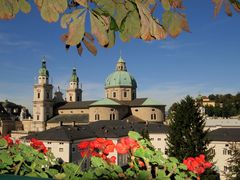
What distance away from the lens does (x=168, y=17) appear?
226cm

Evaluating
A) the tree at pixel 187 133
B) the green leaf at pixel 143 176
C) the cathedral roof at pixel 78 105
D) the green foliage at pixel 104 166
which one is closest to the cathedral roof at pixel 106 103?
the cathedral roof at pixel 78 105

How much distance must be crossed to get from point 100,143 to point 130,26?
2.55 metres

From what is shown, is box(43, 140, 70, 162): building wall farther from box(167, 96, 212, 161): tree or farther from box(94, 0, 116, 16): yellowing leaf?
box(94, 0, 116, 16): yellowing leaf

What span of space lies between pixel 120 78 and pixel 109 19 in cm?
8195

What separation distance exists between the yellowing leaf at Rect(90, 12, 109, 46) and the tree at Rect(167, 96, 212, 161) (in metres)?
23.6

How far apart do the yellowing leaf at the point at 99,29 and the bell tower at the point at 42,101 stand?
85.0m

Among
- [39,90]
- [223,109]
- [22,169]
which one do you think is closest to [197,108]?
[22,169]

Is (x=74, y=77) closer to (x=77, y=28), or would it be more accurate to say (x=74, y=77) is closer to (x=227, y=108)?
(x=227, y=108)

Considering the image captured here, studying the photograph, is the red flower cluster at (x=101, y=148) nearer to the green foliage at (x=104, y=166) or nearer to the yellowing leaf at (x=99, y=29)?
the green foliage at (x=104, y=166)

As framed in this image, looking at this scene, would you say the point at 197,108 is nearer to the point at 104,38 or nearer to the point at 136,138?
the point at 136,138

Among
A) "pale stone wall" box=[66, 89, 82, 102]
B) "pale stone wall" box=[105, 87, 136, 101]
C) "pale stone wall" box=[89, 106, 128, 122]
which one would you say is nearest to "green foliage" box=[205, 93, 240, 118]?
"pale stone wall" box=[105, 87, 136, 101]

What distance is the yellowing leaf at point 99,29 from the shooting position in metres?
1.97

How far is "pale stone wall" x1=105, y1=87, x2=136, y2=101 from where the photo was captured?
8269cm

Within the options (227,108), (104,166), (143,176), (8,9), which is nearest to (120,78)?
(227,108)
